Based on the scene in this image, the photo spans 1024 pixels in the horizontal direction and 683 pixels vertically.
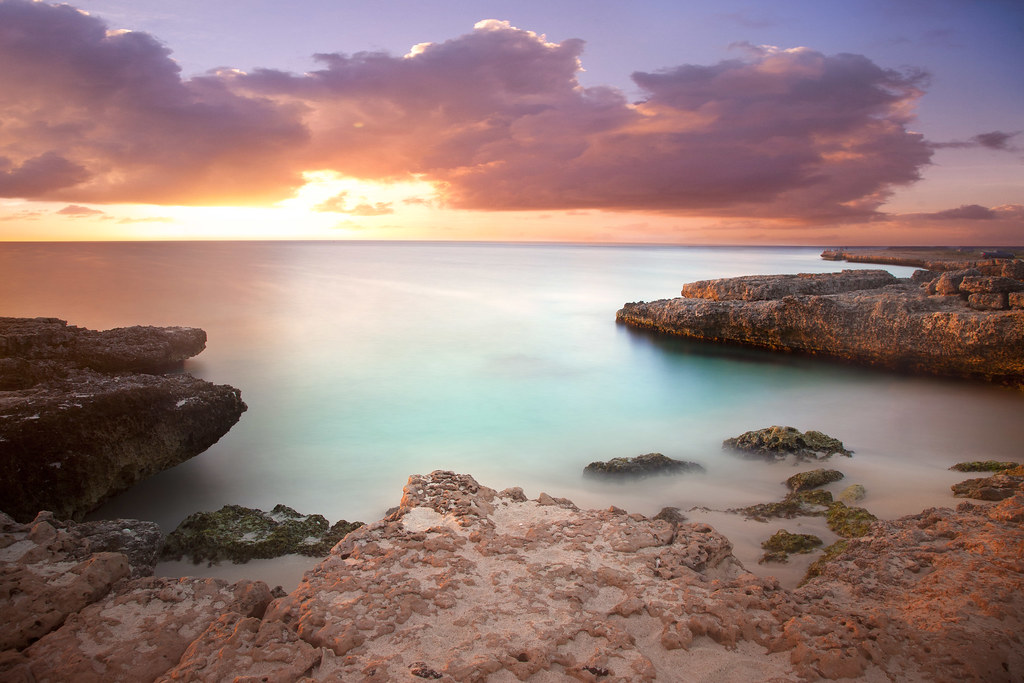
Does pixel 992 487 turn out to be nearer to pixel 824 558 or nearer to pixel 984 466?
pixel 984 466

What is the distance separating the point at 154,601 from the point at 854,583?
155 inches

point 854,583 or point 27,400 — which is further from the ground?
point 27,400

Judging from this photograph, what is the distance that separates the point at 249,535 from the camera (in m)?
4.30

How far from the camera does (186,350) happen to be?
9680mm

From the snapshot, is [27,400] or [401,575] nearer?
[401,575]

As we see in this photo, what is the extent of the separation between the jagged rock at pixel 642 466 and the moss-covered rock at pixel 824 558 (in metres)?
1.96

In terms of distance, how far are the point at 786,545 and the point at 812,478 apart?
1.42 meters

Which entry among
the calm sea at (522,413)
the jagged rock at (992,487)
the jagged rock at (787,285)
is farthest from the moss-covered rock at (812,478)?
the jagged rock at (787,285)

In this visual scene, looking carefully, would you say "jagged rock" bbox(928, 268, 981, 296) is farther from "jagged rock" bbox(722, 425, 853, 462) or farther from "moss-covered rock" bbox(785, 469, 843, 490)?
"moss-covered rock" bbox(785, 469, 843, 490)

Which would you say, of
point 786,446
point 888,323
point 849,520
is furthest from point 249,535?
point 888,323

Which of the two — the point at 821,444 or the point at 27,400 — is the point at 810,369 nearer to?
the point at 821,444

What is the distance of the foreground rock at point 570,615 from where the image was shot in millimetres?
2379

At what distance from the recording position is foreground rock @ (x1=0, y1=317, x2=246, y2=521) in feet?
14.3

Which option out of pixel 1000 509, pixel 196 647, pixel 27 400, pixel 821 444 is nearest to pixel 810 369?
pixel 821 444
